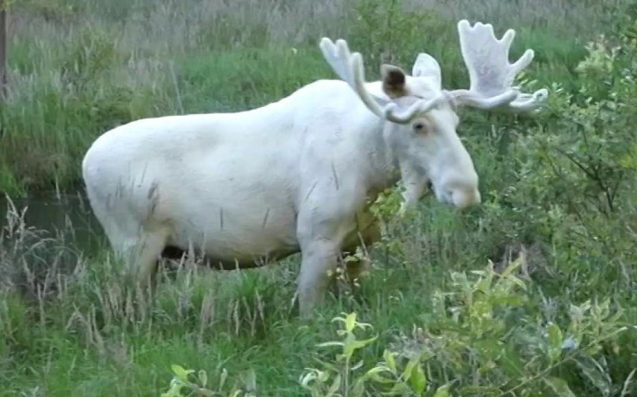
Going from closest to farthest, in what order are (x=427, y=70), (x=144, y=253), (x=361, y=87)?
(x=361, y=87), (x=427, y=70), (x=144, y=253)

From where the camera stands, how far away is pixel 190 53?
50.8 ft

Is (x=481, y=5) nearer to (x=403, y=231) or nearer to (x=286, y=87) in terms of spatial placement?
(x=286, y=87)

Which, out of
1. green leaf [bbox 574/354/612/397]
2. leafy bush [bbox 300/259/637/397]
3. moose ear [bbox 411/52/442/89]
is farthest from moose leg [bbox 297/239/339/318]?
green leaf [bbox 574/354/612/397]

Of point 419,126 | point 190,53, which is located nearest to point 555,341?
point 419,126

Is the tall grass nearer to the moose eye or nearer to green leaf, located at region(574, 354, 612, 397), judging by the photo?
the moose eye

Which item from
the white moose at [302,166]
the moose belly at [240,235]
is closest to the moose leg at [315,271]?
the white moose at [302,166]

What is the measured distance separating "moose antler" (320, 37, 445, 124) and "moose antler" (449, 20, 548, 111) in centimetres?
23

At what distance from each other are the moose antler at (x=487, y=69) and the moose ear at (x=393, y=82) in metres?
0.23

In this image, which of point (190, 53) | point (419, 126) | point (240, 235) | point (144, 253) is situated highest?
point (419, 126)

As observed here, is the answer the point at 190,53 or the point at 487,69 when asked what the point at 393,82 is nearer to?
the point at 487,69

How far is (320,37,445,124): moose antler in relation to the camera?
6.39 meters

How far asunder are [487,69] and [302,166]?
3.08 ft

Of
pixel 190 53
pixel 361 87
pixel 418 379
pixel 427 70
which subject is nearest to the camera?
pixel 418 379

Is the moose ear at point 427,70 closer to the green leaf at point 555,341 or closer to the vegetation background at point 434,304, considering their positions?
the vegetation background at point 434,304
